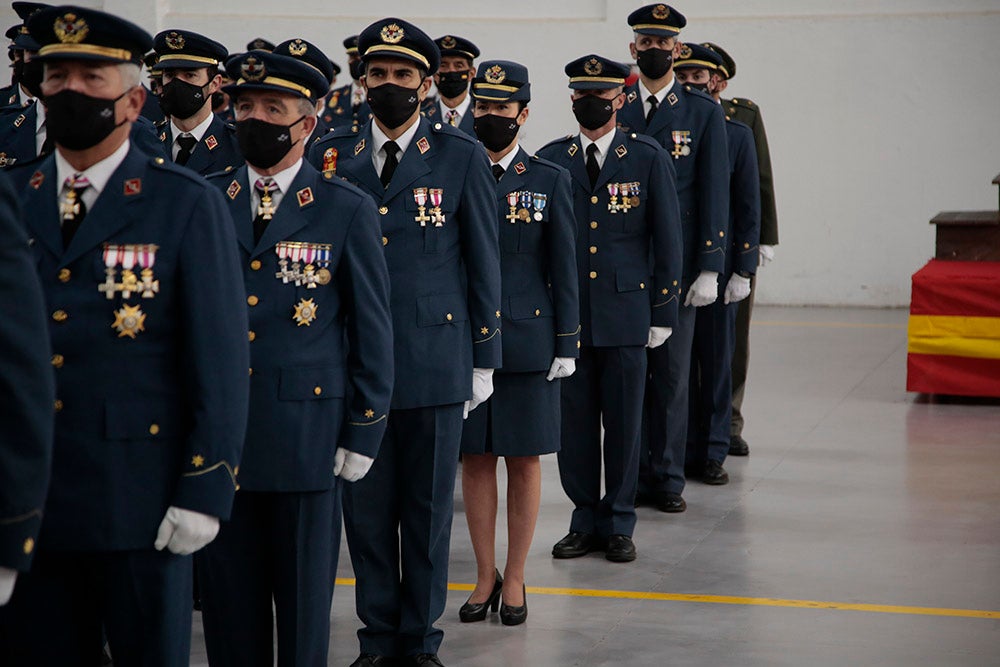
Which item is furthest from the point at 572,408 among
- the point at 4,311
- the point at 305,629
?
the point at 4,311

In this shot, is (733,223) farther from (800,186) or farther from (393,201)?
(800,186)

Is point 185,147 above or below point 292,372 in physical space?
above

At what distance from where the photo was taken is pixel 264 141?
3.35 m

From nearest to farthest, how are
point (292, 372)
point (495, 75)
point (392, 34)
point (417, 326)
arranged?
point (292, 372), point (392, 34), point (417, 326), point (495, 75)

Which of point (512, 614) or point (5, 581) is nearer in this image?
point (5, 581)

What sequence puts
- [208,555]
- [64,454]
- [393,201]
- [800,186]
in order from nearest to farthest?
[64,454], [208,555], [393,201], [800,186]

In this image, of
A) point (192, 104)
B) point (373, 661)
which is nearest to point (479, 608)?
point (373, 661)

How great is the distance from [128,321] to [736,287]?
4.72 m

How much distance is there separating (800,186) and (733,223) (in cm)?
611

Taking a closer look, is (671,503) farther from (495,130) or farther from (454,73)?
(454,73)

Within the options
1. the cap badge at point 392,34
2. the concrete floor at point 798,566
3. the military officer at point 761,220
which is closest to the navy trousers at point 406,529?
the concrete floor at point 798,566

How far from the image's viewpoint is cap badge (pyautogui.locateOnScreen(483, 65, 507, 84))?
15.3 feet

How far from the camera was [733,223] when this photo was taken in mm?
7059

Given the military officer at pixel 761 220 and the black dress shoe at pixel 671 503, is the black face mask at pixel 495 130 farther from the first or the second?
the military officer at pixel 761 220
